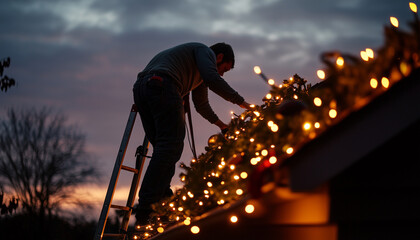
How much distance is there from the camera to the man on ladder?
3729 millimetres

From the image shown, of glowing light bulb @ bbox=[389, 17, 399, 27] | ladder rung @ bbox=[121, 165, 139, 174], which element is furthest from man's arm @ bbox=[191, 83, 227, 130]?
glowing light bulb @ bbox=[389, 17, 399, 27]

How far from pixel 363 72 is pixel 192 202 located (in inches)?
66.8

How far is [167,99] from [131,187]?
1.59m

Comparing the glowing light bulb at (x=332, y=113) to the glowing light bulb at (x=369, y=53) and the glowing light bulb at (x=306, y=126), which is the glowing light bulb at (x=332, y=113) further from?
the glowing light bulb at (x=369, y=53)

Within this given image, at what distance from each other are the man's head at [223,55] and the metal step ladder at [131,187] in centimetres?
101

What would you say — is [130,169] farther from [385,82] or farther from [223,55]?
[385,82]

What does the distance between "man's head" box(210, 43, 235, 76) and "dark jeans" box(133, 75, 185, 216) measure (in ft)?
2.80

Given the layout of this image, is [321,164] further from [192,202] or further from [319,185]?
[192,202]

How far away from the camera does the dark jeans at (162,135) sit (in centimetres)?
371

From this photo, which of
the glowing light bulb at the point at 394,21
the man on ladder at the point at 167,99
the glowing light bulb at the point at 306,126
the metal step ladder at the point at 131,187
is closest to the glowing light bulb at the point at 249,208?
the glowing light bulb at the point at 306,126

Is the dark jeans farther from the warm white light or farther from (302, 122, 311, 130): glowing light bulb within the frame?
(302, 122, 311, 130): glowing light bulb

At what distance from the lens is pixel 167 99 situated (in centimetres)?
377

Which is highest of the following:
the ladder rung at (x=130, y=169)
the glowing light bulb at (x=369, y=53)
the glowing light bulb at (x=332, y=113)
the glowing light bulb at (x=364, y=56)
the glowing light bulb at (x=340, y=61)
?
the ladder rung at (x=130, y=169)

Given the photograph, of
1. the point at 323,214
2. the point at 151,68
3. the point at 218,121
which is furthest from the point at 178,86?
the point at 323,214
